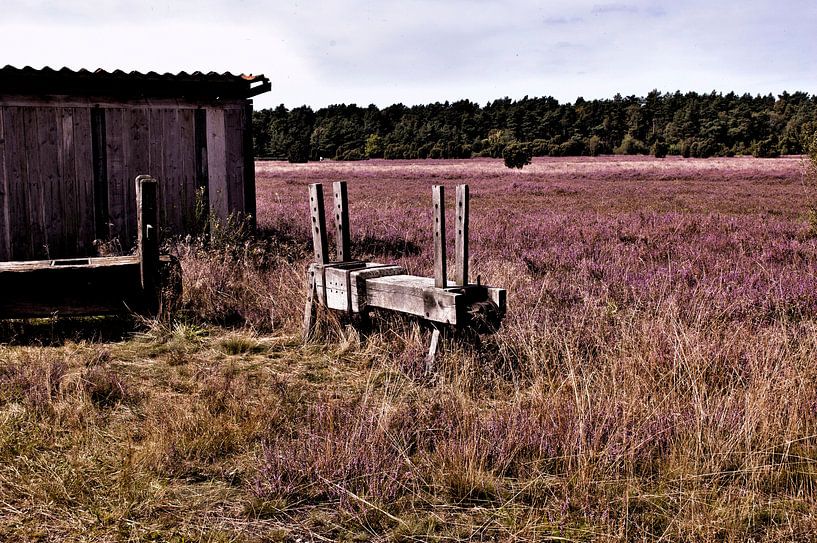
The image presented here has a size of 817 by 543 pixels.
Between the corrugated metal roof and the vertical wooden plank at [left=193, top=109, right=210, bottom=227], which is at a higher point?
the corrugated metal roof

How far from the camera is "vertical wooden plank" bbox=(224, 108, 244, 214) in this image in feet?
36.8

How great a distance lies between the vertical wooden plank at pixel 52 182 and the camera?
1027cm

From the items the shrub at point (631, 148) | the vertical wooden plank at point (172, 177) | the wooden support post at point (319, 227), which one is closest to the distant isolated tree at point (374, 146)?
the shrub at point (631, 148)

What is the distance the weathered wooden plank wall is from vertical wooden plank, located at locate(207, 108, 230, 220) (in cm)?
2

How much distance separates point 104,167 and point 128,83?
127cm

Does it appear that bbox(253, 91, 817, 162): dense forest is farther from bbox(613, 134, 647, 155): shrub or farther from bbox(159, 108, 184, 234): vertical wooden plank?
bbox(159, 108, 184, 234): vertical wooden plank

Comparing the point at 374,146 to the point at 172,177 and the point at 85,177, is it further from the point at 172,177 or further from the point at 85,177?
the point at 85,177

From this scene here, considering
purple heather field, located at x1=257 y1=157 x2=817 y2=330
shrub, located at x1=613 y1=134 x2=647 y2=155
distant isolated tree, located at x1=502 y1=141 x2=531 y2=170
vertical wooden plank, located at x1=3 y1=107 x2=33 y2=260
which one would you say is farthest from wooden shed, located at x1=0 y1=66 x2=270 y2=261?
shrub, located at x1=613 y1=134 x2=647 y2=155

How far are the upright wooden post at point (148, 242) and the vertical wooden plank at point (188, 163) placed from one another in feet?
12.0

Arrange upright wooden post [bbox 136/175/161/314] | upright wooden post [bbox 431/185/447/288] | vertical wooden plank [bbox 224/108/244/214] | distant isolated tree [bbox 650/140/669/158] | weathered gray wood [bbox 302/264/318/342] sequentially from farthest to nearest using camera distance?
1. distant isolated tree [bbox 650/140/669/158]
2. vertical wooden plank [bbox 224/108/244/214]
3. upright wooden post [bbox 136/175/161/314]
4. weathered gray wood [bbox 302/264/318/342]
5. upright wooden post [bbox 431/185/447/288]

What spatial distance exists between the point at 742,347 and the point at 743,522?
2360 mm

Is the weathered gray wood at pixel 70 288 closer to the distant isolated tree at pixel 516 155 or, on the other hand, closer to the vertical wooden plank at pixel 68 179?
the vertical wooden plank at pixel 68 179

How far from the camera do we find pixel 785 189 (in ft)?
84.4

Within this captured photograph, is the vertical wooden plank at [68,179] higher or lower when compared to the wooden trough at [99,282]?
higher
